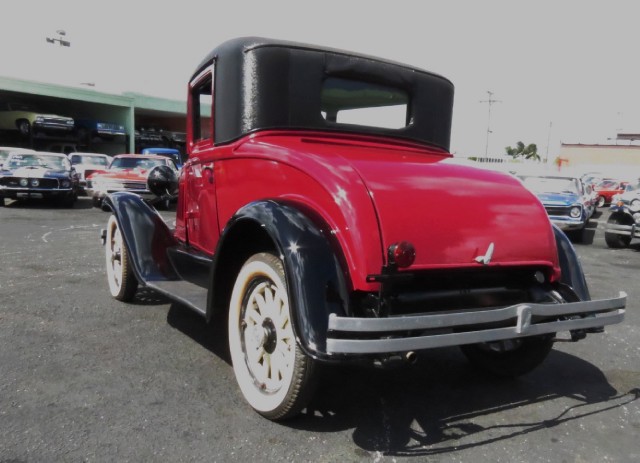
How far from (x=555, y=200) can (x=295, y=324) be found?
11252 mm

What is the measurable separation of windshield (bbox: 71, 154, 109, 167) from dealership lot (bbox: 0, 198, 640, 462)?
16476 mm

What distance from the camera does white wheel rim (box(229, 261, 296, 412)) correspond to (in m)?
2.75

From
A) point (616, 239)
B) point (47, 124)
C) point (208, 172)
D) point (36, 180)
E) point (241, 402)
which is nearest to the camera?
point (241, 402)

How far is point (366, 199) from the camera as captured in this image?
2648 mm

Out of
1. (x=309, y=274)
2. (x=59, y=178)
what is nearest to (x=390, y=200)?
(x=309, y=274)

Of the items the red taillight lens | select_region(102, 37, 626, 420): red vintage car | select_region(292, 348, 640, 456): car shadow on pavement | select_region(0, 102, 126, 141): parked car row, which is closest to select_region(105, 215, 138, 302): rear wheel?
select_region(102, 37, 626, 420): red vintage car

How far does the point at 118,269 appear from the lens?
5070 mm

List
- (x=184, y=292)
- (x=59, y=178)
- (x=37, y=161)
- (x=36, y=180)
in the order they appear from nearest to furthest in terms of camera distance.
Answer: (x=184, y=292) → (x=36, y=180) → (x=59, y=178) → (x=37, y=161)

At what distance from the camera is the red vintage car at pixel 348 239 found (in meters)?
2.53

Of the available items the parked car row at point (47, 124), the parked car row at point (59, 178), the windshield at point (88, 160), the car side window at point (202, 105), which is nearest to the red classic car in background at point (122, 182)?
the parked car row at point (59, 178)

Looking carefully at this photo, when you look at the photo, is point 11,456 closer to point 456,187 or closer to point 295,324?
point 295,324

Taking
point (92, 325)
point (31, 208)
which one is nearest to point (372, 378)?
point (92, 325)

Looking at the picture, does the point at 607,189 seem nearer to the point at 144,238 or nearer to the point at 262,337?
the point at 144,238

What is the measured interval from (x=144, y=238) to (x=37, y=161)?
12948 millimetres
